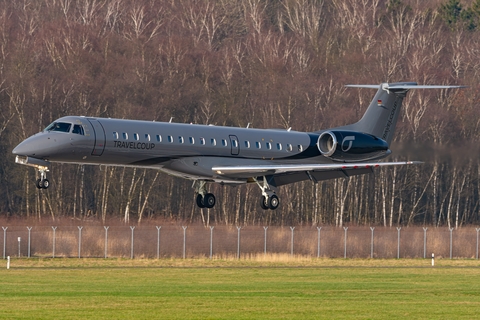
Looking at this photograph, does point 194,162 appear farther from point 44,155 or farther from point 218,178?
point 44,155

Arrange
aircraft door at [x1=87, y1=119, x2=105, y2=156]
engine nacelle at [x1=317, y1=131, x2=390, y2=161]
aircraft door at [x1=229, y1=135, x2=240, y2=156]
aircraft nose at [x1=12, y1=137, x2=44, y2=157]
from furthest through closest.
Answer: engine nacelle at [x1=317, y1=131, x2=390, y2=161]
aircraft door at [x1=229, y1=135, x2=240, y2=156]
aircraft door at [x1=87, y1=119, x2=105, y2=156]
aircraft nose at [x1=12, y1=137, x2=44, y2=157]

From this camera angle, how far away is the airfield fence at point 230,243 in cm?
5494

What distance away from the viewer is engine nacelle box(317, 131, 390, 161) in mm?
45656

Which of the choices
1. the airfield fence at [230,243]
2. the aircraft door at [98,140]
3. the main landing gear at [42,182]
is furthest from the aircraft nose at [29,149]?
the airfield fence at [230,243]

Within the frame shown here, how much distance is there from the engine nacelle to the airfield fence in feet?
28.1

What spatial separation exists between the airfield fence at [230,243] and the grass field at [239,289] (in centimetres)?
255

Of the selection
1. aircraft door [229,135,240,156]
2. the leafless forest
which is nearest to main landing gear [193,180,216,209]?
aircraft door [229,135,240,156]

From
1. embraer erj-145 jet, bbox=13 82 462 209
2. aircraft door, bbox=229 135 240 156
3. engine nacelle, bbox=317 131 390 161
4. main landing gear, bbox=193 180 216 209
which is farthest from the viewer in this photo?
engine nacelle, bbox=317 131 390 161

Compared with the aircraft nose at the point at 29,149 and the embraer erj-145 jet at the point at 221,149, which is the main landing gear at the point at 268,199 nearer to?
the embraer erj-145 jet at the point at 221,149

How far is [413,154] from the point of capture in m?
50.2

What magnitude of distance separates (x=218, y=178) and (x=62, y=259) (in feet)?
41.6

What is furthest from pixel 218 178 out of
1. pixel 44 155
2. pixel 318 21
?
pixel 318 21

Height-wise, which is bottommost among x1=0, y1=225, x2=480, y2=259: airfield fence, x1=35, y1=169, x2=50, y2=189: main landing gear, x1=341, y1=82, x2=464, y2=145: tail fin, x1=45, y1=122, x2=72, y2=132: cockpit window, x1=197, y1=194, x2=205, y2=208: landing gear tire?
x1=0, y1=225, x2=480, y2=259: airfield fence

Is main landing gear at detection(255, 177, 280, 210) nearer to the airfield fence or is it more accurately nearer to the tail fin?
the tail fin
